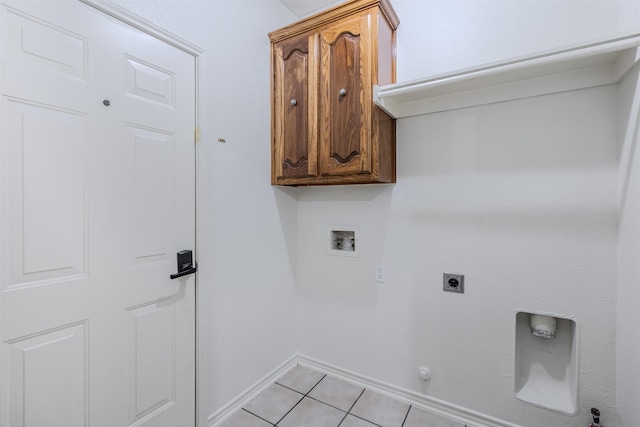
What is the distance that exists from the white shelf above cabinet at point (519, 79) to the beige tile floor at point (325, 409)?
1.81 meters

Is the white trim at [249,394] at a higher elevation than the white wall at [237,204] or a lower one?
lower

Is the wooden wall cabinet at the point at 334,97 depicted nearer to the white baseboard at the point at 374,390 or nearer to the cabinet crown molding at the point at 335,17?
the cabinet crown molding at the point at 335,17

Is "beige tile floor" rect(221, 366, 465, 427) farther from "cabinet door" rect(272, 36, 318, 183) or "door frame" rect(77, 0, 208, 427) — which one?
"cabinet door" rect(272, 36, 318, 183)

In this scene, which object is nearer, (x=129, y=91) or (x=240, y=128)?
(x=129, y=91)

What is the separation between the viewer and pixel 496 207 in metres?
1.56

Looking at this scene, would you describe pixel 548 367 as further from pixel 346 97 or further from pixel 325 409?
pixel 346 97

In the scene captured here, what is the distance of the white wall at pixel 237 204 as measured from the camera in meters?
1.57

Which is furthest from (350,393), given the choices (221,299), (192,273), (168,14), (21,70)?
(168,14)

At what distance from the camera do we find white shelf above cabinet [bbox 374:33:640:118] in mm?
1133

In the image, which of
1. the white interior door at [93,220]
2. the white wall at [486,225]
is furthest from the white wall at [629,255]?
the white interior door at [93,220]

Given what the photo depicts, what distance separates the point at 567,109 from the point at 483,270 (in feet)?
2.95

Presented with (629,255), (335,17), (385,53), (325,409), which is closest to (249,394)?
(325,409)

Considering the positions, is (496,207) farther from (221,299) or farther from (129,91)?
(129,91)

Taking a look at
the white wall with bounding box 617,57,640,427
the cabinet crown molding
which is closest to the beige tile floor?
the white wall with bounding box 617,57,640,427
